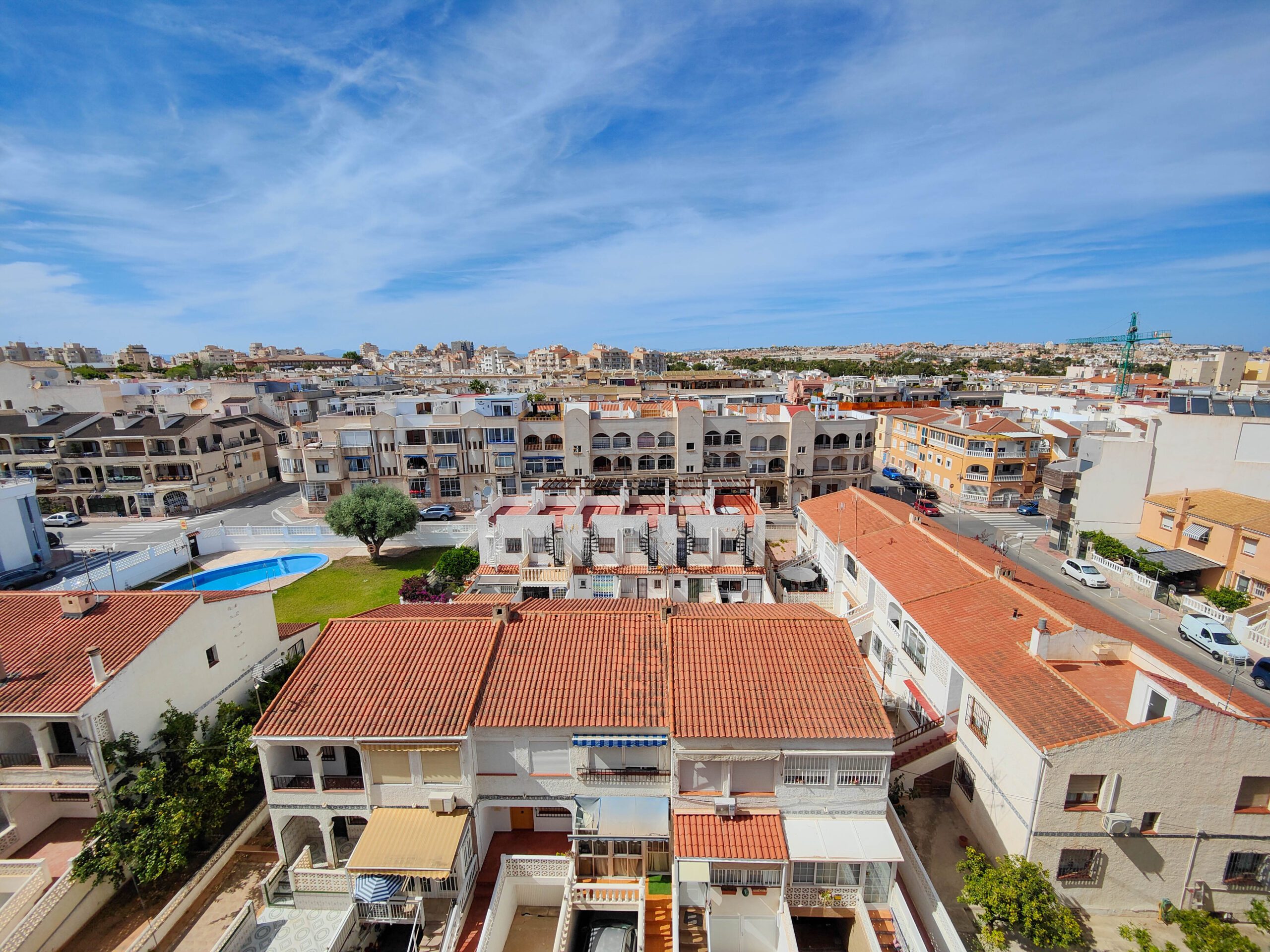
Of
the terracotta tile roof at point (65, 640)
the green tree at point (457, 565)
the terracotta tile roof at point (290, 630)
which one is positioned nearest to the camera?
the terracotta tile roof at point (65, 640)

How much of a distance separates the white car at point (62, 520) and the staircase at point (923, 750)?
76436mm

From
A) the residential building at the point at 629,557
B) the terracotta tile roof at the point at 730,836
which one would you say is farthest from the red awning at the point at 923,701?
the residential building at the point at 629,557

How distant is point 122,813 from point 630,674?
1604 cm

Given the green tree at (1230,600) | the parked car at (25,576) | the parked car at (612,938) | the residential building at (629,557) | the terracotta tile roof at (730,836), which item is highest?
the residential building at (629,557)

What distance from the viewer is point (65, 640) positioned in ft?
66.1

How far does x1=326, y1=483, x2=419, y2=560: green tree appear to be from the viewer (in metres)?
45.8

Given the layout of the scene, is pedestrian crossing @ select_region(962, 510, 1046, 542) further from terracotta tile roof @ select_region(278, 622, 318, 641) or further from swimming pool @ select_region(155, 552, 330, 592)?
swimming pool @ select_region(155, 552, 330, 592)

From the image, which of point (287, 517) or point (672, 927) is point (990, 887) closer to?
point (672, 927)

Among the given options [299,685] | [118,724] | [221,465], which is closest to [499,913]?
[299,685]

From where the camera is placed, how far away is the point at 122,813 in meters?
17.8

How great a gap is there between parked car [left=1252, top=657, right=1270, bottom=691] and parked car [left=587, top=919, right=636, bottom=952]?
3312 cm

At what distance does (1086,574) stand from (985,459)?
2029cm

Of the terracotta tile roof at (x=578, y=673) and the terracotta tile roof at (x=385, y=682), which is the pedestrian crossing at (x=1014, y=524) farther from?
the terracotta tile roof at (x=385, y=682)

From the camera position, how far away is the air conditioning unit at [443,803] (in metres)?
17.4
